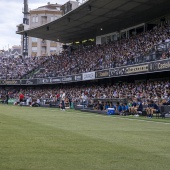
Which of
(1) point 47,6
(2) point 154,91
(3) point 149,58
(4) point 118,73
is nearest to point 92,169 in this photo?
(2) point 154,91

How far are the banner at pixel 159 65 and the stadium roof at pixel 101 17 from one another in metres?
8.37

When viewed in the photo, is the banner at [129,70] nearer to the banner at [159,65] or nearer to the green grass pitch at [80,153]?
the banner at [159,65]

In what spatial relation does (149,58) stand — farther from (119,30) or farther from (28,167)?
(28,167)

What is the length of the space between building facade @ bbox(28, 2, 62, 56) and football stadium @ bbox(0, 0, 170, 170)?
159 ft

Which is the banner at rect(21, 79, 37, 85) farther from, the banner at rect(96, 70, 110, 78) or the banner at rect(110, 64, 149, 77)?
the banner at rect(110, 64, 149, 77)

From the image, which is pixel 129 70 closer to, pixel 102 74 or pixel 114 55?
pixel 102 74

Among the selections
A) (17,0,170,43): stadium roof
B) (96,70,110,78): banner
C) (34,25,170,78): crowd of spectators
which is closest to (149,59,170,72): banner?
(34,25,170,78): crowd of spectators

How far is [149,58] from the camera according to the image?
120ft

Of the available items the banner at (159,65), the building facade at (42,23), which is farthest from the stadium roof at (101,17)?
the building facade at (42,23)

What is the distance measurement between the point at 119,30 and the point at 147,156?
1929 inches

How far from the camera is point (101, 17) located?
49.7 metres

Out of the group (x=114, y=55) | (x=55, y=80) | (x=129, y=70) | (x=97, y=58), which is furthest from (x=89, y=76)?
(x=55, y=80)

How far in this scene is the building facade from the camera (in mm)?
122875

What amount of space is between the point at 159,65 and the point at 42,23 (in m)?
92.7
